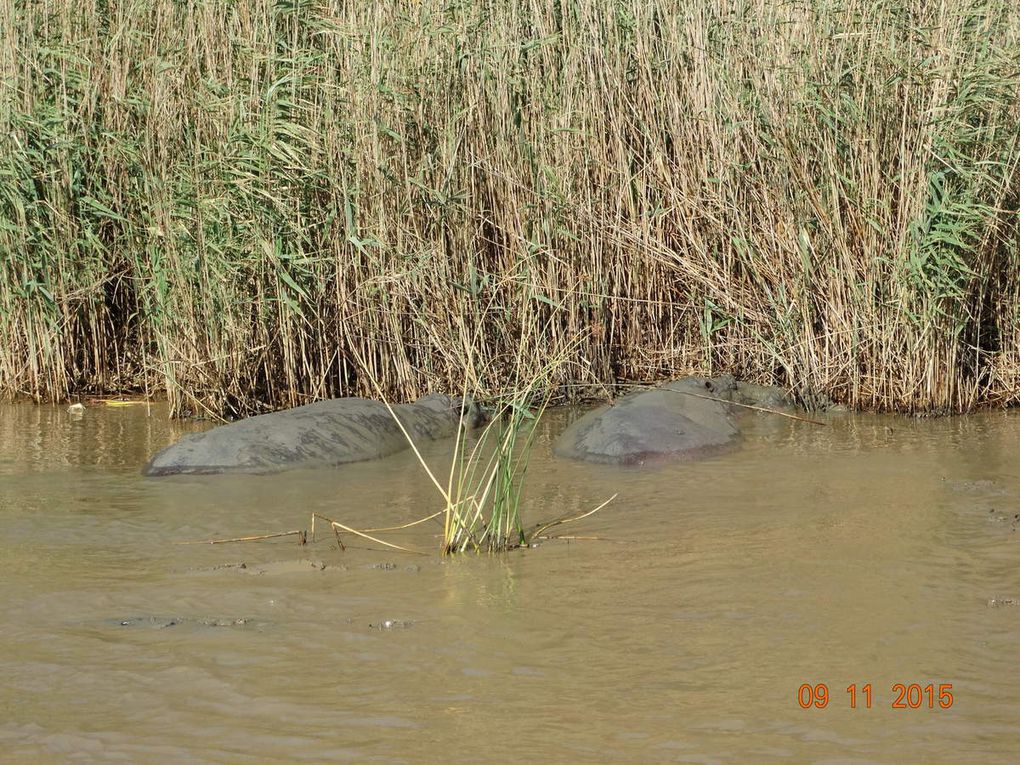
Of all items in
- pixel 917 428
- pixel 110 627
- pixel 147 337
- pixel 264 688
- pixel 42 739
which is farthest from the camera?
pixel 147 337

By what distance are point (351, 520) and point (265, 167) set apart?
2.58 meters

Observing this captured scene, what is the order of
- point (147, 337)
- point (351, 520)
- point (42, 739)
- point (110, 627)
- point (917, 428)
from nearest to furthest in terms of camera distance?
point (42, 739), point (110, 627), point (351, 520), point (917, 428), point (147, 337)

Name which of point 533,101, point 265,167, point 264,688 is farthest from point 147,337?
point 264,688

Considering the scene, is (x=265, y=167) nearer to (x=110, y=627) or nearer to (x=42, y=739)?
(x=110, y=627)

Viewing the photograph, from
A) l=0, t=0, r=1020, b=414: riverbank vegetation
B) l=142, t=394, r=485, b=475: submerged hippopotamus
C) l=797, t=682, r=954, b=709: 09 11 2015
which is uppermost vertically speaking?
l=0, t=0, r=1020, b=414: riverbank vegetation

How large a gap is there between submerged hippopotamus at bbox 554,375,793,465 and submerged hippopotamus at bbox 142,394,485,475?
0.59 meters

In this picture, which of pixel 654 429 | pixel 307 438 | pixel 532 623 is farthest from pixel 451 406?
→ pixel 532 623

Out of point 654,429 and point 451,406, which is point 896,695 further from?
point 451,406

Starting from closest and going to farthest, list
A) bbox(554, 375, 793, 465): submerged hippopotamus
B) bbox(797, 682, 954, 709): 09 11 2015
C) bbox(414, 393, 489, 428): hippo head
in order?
bbox(797, 682, 954, 709): 09 11 2015, bbox(554, 375, 793, 465): submerged hippopotamus, bbox(414, 393, 489, 428): hippo head

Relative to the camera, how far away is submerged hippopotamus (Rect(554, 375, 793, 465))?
19.1 feet

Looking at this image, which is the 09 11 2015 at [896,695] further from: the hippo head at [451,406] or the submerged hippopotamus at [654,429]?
the hippo head at [451,406]

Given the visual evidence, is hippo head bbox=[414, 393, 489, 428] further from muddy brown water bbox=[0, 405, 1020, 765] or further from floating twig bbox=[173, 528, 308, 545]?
floating twig bbox=[173, 528, 308, 545]

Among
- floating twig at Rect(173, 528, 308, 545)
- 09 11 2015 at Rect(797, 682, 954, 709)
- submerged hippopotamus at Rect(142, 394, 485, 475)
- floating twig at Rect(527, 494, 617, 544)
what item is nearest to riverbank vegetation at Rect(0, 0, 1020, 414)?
submerged hippopotamus at Rect(142, 394, 485, 475)

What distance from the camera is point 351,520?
4863 mm
